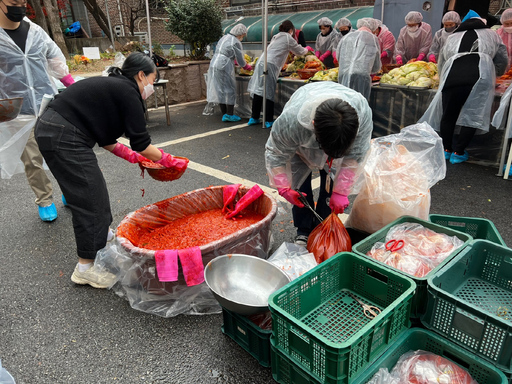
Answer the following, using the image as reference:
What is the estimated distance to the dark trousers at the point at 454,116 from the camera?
464 cm

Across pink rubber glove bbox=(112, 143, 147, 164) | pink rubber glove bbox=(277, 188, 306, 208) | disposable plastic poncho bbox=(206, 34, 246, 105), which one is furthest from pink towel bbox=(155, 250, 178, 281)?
disposable plastic poncho bbox=(206, 34, 246, 105)

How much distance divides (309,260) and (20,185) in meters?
4.02

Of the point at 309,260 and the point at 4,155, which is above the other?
the point at 4,155

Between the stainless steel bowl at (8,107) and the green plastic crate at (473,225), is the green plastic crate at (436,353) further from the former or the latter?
the stainless steel bowl at (8,107)

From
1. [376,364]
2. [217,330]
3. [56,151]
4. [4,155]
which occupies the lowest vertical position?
[217,330]

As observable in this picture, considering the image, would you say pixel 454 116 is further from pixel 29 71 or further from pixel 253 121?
pixel 29 71

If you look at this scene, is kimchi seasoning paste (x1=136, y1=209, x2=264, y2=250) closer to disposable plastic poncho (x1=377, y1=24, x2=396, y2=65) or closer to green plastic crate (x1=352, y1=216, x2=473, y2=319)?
green plastic crate (x1=352, y1=216, x2=473, y2=319)

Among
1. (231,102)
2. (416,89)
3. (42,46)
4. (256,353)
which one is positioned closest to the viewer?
(256,353)

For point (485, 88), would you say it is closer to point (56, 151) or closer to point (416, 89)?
point (416, 89)

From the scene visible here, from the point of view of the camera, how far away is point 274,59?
22.4 feet

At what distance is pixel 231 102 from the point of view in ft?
25.0

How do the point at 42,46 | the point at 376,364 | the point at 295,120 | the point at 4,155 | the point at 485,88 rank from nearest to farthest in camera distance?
the point at 376,364
the point at 295,120
the point at 4,155
the point at 42,46
the point at 485,88

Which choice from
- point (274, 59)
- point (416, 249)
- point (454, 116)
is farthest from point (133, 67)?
point (274, 59)

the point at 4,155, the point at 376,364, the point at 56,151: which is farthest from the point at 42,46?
the point at 376,364
